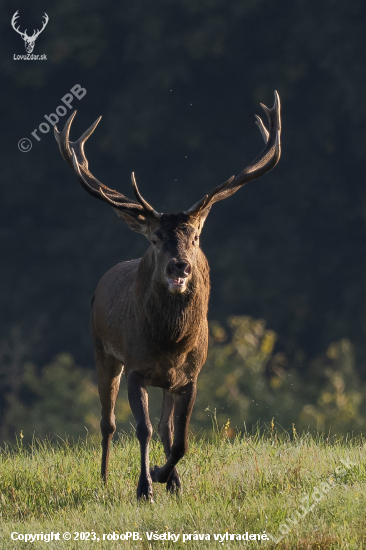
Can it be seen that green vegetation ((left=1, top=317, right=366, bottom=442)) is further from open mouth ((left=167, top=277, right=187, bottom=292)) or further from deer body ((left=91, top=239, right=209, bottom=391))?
open mouth ((left=167, top=277, right=187, bottom=292))

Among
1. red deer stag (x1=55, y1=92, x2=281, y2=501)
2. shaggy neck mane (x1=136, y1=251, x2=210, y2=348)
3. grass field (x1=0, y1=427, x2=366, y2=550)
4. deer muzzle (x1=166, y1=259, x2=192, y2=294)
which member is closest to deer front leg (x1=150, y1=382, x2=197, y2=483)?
red deer stag (x1=55, y1=92, x2=281, y2=501)

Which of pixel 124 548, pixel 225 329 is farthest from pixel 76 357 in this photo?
pixel 124 548

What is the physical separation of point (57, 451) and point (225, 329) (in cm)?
716

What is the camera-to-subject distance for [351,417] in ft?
34.2

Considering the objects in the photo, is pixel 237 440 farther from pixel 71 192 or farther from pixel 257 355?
pixel 71 192

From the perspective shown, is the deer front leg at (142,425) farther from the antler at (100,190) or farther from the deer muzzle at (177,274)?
the antler at (100,190)

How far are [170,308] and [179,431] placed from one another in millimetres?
739

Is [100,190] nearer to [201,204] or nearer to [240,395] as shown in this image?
[201,204]

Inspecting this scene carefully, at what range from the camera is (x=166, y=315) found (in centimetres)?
507

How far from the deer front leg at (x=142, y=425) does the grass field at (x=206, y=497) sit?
8 cm

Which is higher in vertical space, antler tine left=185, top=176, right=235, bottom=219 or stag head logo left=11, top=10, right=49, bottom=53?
stag head logo left=11, top=10, right=49, bottom=53

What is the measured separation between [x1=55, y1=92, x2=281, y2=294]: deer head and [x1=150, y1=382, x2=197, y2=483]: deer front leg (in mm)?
732

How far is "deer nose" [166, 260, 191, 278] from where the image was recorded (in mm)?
4648

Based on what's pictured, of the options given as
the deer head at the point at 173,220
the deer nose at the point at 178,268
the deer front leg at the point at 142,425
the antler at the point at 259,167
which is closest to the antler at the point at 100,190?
the deer head at the point at 173,220
